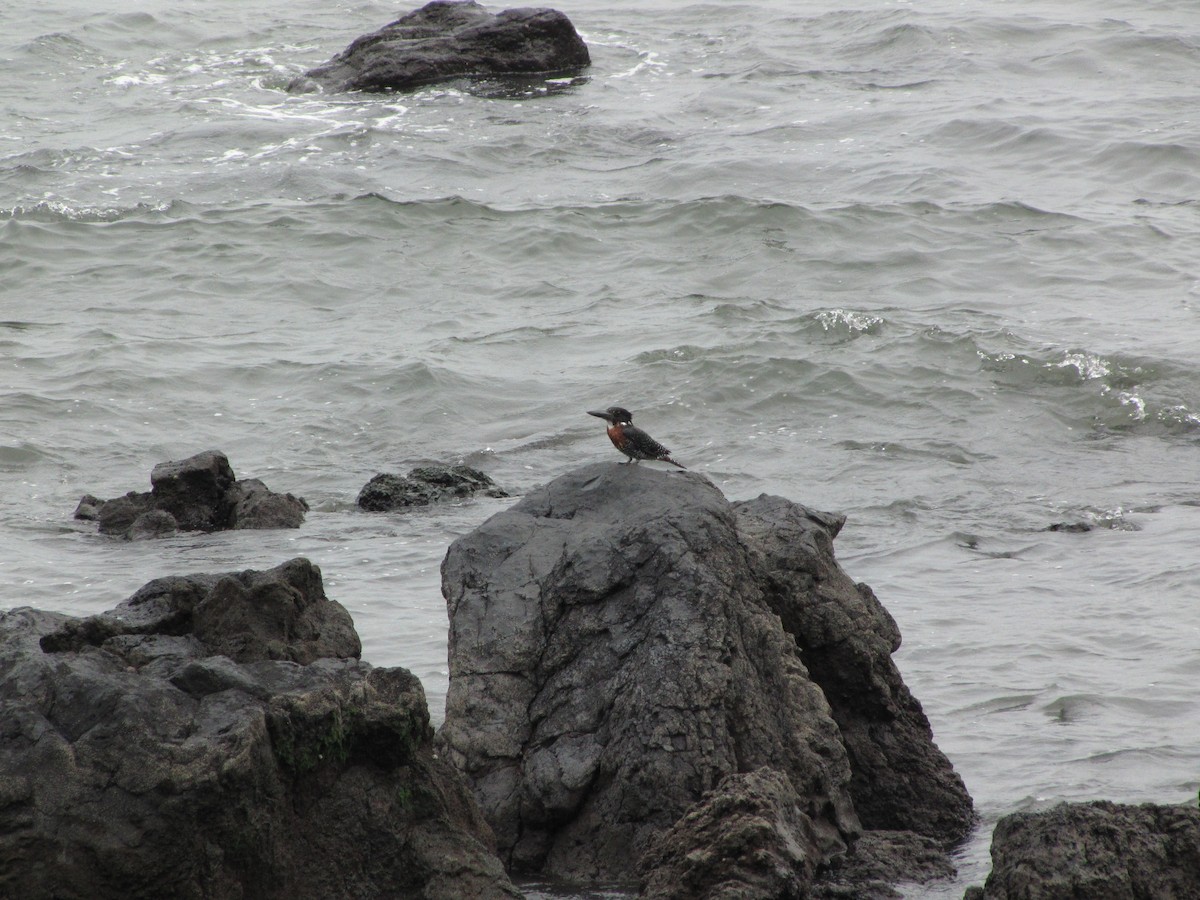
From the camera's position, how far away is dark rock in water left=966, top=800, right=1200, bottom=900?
358 cm

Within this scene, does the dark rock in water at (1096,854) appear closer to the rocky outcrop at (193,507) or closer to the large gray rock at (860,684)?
the large gray rock at (860,684)

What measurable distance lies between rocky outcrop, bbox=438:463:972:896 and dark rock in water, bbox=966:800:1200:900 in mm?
577

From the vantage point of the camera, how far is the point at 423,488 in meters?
9.68

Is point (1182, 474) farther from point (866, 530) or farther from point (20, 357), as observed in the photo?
point (20, 357)

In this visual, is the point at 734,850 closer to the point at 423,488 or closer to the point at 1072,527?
the point at 1072,527

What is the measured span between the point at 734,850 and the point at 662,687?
2.40 ft

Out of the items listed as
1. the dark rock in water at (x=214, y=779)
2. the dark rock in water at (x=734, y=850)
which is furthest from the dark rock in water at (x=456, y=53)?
the dark rock in water at (x=734, y=850)

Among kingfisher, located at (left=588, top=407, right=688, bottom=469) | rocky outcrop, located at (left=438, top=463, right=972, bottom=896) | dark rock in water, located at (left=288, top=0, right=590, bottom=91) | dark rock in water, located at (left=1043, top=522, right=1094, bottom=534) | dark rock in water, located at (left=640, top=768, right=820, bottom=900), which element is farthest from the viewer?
dark rock in water, located at (left=288, top=0, right=590, bottom=91)

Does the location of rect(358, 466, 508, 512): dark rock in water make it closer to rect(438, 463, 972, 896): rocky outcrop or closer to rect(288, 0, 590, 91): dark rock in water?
rect(438, 463, 972, 896): rocky outcrop

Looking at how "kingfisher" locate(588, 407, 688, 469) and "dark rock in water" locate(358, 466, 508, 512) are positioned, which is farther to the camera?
"dark rock in water" locate(358, 466, 508, 512)

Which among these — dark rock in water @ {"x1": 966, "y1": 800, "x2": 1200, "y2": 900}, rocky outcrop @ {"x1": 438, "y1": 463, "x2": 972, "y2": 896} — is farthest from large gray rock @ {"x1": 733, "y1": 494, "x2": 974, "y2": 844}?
dark rock in water @ {"x1": 966, "y1": 800, "x2": 1200, "y2": 900}

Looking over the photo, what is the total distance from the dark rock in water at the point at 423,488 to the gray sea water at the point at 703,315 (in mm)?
246

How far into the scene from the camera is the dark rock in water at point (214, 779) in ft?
11.0

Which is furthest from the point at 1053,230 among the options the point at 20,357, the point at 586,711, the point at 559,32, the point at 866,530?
the point at 586,711
